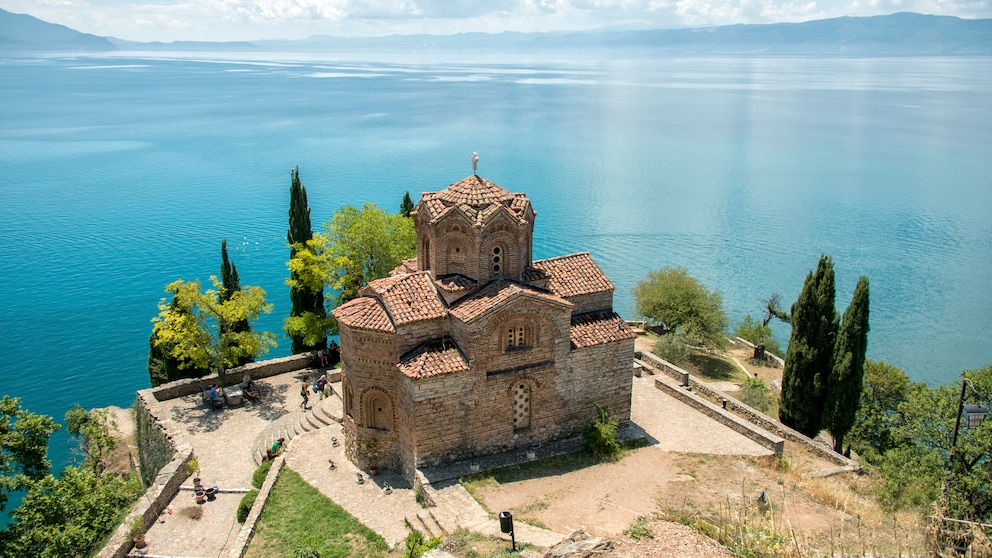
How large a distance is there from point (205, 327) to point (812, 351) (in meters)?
23.8

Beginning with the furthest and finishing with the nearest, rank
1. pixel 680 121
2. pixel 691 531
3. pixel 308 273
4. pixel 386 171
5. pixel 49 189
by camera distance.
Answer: pixel 680 121
pixel 386 171
pixel 49 189
pixel 308 273
pixel 691 531

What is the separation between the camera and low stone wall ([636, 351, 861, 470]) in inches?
960

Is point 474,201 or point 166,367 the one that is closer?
point 474,201

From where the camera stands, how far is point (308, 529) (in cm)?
1989

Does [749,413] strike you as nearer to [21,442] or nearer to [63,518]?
[63,518]

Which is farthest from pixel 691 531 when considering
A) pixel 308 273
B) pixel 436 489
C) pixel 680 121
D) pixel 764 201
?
pixel 680 121

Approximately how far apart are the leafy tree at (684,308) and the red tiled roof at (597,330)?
594 inches

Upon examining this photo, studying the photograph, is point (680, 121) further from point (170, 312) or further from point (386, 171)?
point (170, 312)

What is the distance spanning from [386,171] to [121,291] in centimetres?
4086

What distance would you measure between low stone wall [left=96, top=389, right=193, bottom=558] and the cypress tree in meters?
22.7

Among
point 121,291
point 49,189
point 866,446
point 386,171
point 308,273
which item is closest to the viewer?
point 866,446

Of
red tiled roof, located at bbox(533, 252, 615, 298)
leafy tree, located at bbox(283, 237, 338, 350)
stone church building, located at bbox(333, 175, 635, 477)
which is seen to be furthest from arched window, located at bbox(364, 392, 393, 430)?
leafy tree, located at bbox(283, 237, 338, 350)

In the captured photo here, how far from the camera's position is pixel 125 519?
2112cm

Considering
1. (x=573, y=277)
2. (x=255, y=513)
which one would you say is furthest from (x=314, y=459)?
(x=573, y=277)
